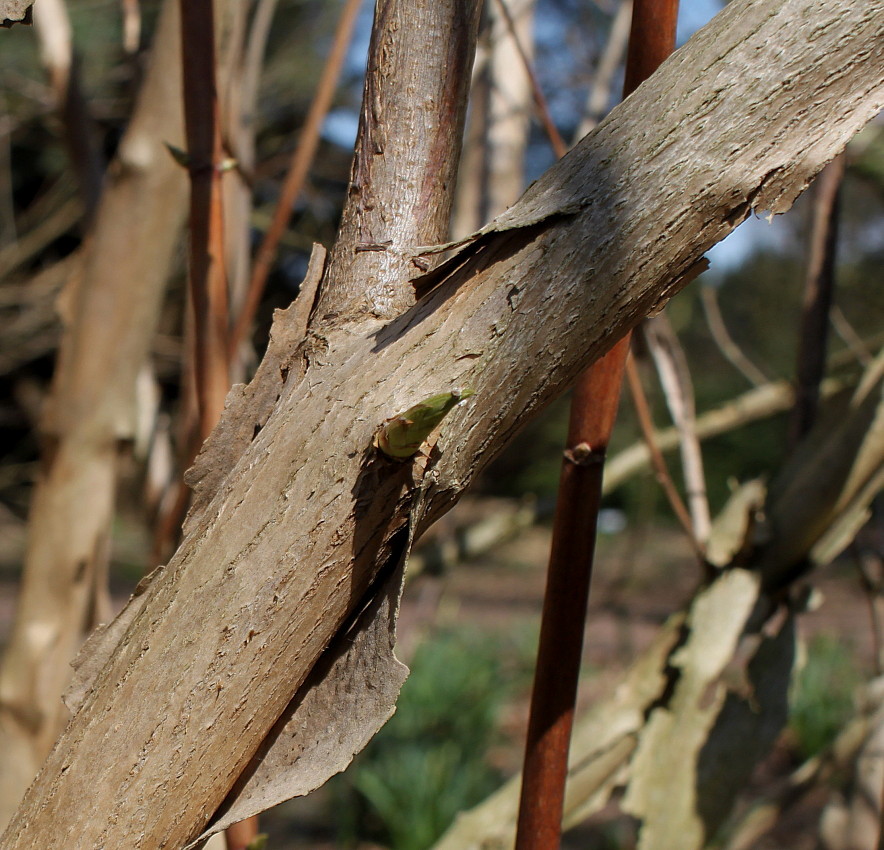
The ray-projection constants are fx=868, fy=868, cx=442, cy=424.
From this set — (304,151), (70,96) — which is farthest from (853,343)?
(70,96)

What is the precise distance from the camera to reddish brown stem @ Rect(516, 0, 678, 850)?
→ 1.84ft

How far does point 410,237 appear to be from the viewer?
471mm

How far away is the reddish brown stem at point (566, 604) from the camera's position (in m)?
0.56

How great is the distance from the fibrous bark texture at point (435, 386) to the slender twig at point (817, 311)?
2.72 ft

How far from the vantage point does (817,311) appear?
1.17 meters

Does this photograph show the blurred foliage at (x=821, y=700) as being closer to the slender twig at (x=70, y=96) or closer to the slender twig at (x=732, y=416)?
the slender twig at (x=732, y=416)

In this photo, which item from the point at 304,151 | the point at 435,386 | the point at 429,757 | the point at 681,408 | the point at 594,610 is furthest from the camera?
the point at 429,757

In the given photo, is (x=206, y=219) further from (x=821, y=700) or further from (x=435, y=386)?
(x=821, y=700)

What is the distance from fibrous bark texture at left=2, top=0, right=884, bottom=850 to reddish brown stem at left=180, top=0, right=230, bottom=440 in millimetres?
273

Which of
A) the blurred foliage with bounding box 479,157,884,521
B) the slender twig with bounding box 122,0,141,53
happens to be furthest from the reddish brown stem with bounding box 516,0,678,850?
the blurred foliage with bounding box 479,157,884,521

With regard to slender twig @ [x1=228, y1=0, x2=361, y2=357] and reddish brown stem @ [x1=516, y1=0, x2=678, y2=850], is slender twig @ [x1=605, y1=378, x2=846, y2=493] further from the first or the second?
reddish brown stem @ [x1=516, y1=0, x2=678, y2=850]

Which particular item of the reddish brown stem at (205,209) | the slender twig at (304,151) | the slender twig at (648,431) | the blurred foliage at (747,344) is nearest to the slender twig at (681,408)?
the slender twig at (648,431)

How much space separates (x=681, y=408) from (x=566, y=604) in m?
0.65

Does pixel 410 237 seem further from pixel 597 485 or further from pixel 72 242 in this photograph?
pixel 72 242
